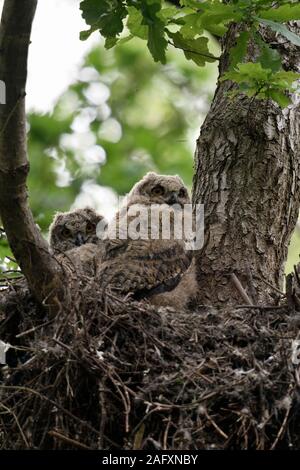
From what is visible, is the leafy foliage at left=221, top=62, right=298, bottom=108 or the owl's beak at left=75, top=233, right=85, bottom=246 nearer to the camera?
the leafy foliage at left=221, top=62, right=298, bottom=108

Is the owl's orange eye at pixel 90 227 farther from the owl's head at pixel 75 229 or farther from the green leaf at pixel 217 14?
the green leaf at pixel 217 14

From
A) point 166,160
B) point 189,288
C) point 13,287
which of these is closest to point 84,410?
point 13,287

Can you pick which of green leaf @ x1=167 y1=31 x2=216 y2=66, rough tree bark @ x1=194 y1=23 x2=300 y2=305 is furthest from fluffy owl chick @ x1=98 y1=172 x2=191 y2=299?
green leaf @ x1=167 y1=31 x2=216 y2=66

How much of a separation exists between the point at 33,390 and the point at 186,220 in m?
2.03

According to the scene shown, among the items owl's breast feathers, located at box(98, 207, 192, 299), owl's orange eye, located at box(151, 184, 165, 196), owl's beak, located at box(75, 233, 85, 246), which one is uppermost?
owl's orange eye, located at box(151, 184, 165, 196)

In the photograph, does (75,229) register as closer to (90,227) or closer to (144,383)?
(90,227)

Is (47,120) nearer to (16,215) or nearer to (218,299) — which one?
(218,299)

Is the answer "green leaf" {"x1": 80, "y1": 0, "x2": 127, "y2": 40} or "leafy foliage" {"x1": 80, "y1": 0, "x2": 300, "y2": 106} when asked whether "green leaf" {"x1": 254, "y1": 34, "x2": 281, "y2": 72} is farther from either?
"green leaf" {"x1": 80, "y1": 0, "x2": 127, "y2": 40}

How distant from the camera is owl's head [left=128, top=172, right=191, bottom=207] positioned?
5.76 meters

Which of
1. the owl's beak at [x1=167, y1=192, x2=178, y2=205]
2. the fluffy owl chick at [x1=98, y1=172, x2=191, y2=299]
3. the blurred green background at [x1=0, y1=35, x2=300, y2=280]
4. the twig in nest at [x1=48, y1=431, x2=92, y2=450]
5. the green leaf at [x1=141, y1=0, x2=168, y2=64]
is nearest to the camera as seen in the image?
the twig in nest at [x1=48, y1=431, x2=92, y2=450]

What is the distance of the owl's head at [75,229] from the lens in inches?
232

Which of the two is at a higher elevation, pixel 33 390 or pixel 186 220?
pixel 186 220

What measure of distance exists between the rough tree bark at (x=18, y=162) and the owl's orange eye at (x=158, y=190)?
1.85 meters

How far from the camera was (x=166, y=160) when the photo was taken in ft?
31.4
